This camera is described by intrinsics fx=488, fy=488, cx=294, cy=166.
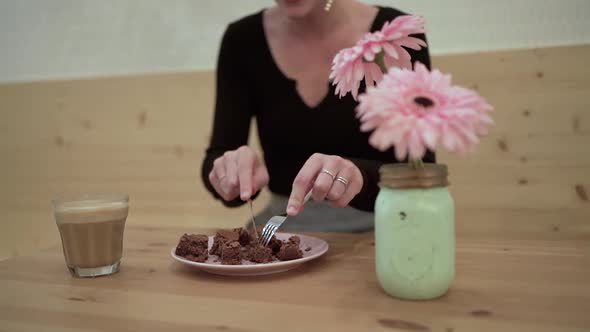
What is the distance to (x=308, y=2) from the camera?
3.62 ft

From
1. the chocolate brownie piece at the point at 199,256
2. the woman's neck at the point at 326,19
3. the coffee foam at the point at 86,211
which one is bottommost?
the chocolate brownie piece at the point at 199,256

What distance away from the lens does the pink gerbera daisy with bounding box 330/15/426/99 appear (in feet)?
1.74

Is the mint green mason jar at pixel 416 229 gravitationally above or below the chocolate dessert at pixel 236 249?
above

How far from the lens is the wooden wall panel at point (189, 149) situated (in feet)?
4.40

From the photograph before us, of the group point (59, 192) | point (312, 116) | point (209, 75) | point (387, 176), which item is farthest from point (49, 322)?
point (59, 192)

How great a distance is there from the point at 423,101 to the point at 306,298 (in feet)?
0.81

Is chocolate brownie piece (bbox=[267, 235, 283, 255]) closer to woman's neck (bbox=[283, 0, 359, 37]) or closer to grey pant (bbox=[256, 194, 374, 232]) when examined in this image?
grey pant (bbox=[256, 194, 374, 232])

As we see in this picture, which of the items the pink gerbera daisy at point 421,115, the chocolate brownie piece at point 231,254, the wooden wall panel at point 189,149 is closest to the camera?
the pink gerbera daisy at point 421,115

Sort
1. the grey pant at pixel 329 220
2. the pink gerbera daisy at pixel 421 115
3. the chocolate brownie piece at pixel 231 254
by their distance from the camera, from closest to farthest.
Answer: the pink gerbera daisy at pixel 421 115
the chocolate brownie piece at pixel 231 254
the grey pant at pixel 329 220

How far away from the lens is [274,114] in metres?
1.22

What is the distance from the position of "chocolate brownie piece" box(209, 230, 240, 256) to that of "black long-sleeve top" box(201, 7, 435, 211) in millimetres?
378

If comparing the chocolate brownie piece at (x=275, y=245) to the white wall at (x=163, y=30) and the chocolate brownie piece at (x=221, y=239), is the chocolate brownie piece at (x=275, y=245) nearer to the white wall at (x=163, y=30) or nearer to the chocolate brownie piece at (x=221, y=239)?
the chocolate brownie piece at (x=221, y=239)

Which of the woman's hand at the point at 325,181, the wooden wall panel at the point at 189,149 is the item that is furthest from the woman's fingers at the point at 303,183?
the wooden wall panel at the point at 189,149

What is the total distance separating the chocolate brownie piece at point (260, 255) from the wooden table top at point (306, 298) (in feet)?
0.13
